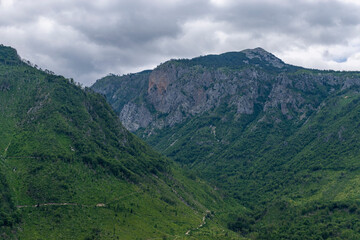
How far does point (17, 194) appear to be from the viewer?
168375 mm

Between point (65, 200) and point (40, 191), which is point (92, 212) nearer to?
point (65, 200)

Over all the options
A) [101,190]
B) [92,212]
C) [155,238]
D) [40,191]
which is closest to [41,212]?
[40,191]

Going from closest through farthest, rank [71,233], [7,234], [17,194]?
[7,234]
[71,233]
[17,194]

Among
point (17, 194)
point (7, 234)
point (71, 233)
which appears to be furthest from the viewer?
point (17, 194)

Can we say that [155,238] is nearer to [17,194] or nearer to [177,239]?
[177,239]

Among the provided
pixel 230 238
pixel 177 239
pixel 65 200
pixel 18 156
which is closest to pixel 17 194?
pixel 65 200

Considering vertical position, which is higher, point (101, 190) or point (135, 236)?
point (101, 190)

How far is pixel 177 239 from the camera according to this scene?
17338 centimetres

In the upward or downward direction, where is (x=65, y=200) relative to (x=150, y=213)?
upward

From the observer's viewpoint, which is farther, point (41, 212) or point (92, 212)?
point (92, 212)

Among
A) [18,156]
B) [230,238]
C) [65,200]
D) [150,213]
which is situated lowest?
[230,238]

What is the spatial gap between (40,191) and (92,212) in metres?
A: 28.1

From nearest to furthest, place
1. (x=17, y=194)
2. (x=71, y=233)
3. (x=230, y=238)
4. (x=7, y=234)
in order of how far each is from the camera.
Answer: (x=7, y=234) < (x=71, y=233) < (x=17, y=194) < (x=230, y=238)

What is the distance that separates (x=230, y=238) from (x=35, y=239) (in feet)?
336
